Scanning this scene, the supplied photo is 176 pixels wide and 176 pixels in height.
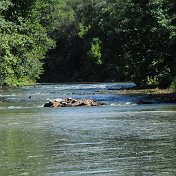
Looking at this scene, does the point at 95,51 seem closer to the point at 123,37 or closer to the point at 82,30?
the point at 82,30

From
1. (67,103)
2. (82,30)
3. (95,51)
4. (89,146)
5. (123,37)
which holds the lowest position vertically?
(89,146)

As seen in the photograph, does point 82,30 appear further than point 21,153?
Yes

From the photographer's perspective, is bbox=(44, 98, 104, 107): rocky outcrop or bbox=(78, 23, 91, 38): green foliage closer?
bbox=(44, 98, 104, 107): rocky outcrop

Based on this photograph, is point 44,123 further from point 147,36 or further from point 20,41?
point 147,36

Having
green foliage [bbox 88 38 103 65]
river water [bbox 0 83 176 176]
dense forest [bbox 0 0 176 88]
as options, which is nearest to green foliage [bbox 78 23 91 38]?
green foliage [bbox 88 38 103 65]

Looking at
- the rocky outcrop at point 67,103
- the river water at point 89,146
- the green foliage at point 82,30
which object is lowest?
the river water at point 89,146

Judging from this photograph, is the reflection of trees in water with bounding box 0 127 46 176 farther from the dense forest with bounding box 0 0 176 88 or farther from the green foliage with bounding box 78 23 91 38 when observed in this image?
the green foliage with bounding box 78 23 91 38

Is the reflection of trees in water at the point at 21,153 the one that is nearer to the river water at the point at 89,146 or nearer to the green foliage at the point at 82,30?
the river water at the point at 89,146

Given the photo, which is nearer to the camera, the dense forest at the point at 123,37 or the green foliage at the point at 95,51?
the dense forest at the point at 123,37

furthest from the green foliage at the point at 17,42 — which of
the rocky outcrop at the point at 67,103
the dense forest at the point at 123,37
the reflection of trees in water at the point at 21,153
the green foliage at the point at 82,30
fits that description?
the green foliage at the point at 82,30

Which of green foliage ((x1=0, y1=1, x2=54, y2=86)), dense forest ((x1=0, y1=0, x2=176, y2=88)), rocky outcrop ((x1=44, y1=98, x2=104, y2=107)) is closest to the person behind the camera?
rocky outcrop ((x1=44, y1=98, x2=104, y2=107))

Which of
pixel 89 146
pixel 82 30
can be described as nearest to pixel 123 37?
pixel 89 146

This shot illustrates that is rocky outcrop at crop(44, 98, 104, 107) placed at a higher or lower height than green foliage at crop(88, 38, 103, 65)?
lower

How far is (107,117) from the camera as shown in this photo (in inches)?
1305
